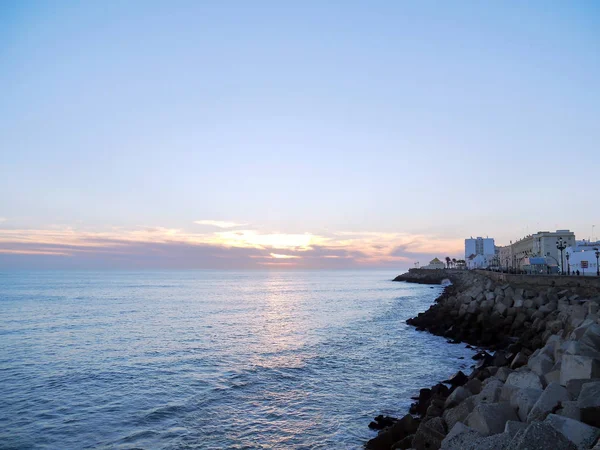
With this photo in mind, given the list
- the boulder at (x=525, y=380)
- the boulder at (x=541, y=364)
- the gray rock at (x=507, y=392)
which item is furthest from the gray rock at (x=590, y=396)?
the boulder at (x=541, y=364)

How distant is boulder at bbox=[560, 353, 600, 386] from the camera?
319 inches

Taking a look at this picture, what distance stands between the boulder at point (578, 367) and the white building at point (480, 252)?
109458mm

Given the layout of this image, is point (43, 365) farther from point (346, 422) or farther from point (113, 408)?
point (346, 422)

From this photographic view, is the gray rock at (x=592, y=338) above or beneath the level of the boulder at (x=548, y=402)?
above

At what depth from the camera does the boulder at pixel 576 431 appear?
528cm

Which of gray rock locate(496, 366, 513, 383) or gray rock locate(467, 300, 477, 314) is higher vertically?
gray rock locate(496, 366, 513, 383)

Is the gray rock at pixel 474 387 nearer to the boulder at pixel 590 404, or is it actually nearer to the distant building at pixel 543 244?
the boulder at pixel 590 404

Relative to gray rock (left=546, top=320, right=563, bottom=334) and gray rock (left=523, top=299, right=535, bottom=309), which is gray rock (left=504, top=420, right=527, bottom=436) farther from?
gray rock (left=523, top=299, right=535, bottom=309)

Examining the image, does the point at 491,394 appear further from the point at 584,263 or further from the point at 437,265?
the point at 437,265

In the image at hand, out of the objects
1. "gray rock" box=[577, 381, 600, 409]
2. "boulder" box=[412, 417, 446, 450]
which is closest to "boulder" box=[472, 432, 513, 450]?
"gray rock" box=[577, 381, 600, 409]

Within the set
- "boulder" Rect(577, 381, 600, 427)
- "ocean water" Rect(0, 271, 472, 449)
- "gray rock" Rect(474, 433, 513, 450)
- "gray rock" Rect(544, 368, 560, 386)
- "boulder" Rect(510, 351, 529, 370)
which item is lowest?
"ocean water" Rect(0, 271, 472, 449)

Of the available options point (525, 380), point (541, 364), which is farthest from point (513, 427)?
point (541, 364)

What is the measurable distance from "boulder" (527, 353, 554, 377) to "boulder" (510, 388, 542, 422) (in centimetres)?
194

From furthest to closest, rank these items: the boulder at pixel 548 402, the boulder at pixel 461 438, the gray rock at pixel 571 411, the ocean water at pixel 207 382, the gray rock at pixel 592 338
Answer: the ocean water at pixel 207 382
the gray rock at pixel 592 338
the boulder at pixel 548 402
the boulder at pixel 461 438
the gray rock at pixel 571 411
